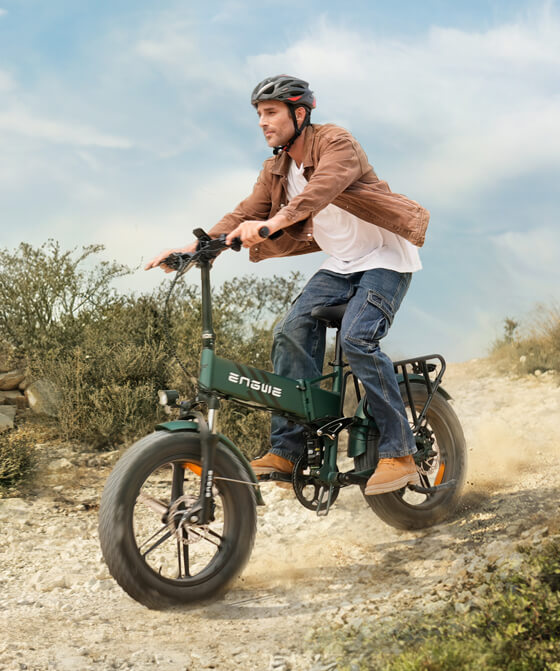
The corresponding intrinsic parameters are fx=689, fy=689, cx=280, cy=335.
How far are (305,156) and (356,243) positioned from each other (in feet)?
1.91

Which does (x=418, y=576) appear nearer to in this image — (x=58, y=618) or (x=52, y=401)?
(x=58, y=618)

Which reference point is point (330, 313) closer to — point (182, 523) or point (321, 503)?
point (321, 503)

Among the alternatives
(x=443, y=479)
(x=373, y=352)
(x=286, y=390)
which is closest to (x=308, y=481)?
(x=286, y=390)

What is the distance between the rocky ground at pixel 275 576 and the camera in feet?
9.45

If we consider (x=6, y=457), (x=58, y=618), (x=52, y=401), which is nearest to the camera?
(x=58, y=618)

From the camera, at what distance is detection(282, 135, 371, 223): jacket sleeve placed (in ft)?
11.1

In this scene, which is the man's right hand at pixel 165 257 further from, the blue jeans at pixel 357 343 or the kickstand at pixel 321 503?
the kickstand at pixel 321 503

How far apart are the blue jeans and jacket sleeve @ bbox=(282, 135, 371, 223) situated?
1.86ft

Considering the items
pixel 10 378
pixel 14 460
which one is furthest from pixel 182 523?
pixel 10 378

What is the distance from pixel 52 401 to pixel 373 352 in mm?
4374

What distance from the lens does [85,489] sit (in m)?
5.71

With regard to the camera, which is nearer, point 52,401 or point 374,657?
point 374,657

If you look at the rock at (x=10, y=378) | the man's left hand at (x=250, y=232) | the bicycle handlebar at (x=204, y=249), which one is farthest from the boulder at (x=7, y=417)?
the man's left hand at (x=250, y=232)

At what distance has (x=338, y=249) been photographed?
13.3ft
